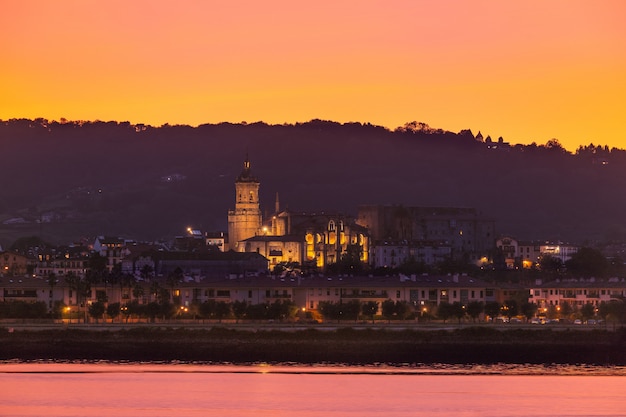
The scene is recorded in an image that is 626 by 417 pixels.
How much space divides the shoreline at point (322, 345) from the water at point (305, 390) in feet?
13.8

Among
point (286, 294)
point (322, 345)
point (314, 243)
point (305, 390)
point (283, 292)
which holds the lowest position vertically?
point (305, 390)

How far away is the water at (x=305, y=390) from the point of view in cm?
6238

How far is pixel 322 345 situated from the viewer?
3447 inches

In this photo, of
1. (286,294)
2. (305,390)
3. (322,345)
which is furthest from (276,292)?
(305,390)

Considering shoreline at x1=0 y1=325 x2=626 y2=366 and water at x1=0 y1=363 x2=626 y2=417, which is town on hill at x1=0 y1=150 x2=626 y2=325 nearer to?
shoreline at x1=0 y1=325 x2=626 y2=366

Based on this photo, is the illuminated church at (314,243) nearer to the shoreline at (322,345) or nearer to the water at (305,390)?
the shoreline at (322,345)

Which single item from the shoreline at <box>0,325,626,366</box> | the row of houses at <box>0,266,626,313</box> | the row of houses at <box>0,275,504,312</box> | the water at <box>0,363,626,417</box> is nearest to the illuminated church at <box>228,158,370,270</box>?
the row of houses at <box>0,266,626,313</box>

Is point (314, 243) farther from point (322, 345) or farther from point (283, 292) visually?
A: point (322, 345)

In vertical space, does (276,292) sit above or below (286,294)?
above

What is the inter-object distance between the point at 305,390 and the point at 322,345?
19267mm

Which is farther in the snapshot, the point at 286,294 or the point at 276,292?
the point at 276,292

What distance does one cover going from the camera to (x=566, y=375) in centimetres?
7456

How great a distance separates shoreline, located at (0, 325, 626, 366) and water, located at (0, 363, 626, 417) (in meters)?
4.22

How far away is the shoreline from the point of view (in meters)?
83.8
